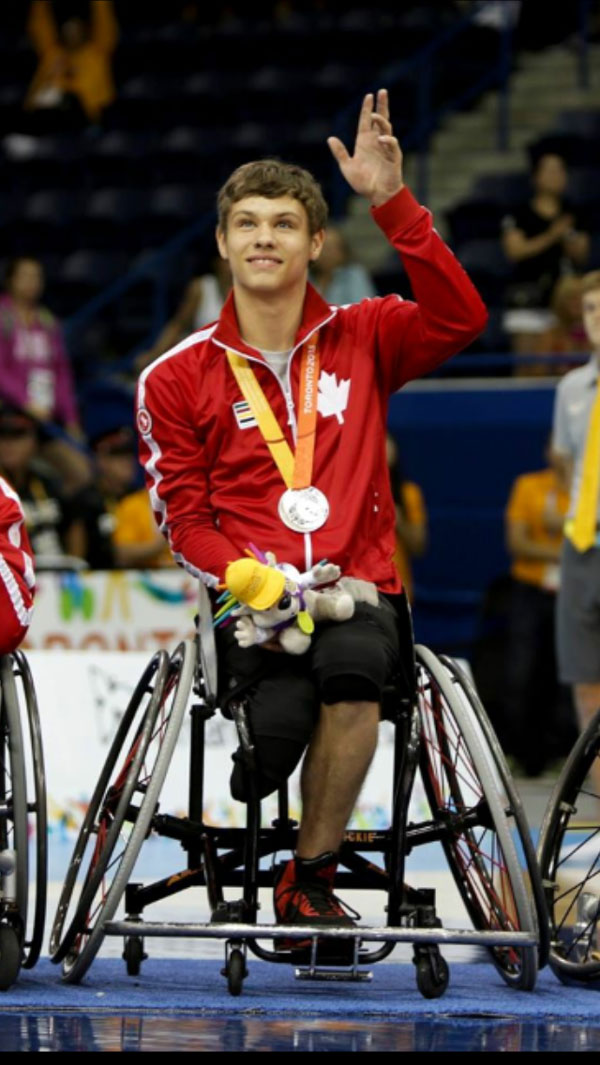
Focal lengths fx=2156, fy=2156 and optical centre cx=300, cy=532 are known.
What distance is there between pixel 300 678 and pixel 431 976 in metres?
0.71

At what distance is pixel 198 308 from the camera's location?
12.8 meters

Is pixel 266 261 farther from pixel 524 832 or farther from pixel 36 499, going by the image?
pixel 36 499

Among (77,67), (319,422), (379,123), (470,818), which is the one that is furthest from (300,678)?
(77,67)

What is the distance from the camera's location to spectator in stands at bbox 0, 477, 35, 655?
15.9 ft

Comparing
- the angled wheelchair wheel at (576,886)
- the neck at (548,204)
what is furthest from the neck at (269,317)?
the neck at (548,204)

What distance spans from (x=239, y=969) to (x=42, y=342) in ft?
25.5

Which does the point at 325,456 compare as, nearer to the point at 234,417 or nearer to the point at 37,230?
the point at 234,417

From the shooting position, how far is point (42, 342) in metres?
12.0

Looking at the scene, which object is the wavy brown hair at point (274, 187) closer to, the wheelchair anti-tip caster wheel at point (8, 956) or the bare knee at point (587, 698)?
the wheelchair anti-tip caster wheel at point (8, 956)

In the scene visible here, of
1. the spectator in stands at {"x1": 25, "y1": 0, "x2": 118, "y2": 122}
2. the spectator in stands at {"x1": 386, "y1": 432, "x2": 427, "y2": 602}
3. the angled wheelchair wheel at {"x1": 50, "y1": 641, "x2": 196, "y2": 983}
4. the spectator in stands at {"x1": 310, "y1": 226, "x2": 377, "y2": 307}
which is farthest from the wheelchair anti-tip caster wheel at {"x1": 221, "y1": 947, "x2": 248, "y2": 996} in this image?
the spectator in stands at {"x1": 25, "y1": 0, "x2": 118, "y2": 122}

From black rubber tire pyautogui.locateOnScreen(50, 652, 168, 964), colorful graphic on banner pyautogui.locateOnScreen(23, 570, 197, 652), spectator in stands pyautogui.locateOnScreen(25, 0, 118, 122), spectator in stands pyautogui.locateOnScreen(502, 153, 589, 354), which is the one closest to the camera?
black rubber tire pyautogui.locateOnScreen(50, 652, 168, 964)

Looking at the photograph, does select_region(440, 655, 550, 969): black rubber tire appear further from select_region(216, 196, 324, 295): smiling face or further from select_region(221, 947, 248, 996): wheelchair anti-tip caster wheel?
select_region(216, 196, 324, 295): smiling face

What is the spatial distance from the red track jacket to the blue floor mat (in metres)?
0.92
